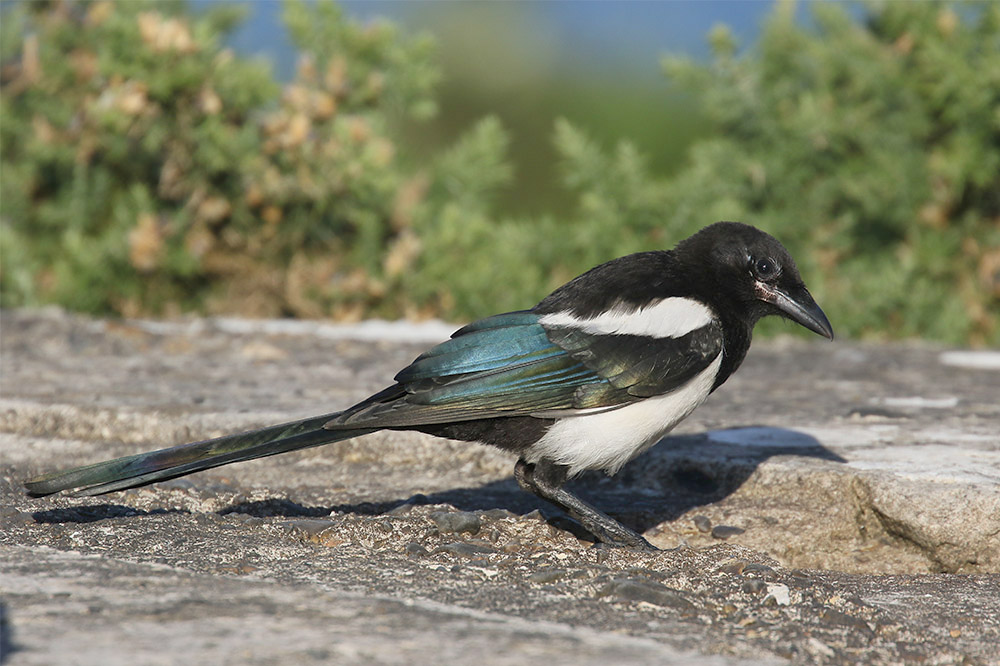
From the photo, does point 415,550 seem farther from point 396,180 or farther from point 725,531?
point 396,180

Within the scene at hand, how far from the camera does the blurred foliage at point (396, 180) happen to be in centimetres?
516

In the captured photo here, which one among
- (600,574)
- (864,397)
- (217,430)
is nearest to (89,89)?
(217,430)

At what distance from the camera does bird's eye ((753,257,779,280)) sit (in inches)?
123

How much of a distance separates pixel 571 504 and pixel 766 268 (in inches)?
32.8

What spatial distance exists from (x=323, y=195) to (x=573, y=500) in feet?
9.25

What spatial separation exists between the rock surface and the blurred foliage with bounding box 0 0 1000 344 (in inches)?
27.4

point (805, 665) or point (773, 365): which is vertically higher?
point (773, 365)

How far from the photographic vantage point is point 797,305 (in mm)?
3164

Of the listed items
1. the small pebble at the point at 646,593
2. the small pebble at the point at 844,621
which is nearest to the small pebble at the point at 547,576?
the small pebble at the point at 646,593

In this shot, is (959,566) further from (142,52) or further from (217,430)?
(142,52)

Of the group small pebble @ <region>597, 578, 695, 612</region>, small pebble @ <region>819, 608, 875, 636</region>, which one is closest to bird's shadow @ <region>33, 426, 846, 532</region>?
small pebble @ <region>597, 578, 695, 612</region>

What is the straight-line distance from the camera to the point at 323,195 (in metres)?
5.31

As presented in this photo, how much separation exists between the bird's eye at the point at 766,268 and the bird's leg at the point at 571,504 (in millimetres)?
770

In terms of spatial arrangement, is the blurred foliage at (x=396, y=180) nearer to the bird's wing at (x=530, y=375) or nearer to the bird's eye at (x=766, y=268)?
the bird's eye at (x=766, y=268)
